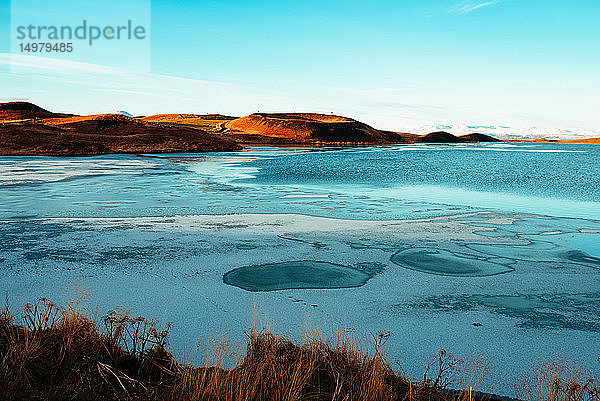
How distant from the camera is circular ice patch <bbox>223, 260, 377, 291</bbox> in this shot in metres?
6.61

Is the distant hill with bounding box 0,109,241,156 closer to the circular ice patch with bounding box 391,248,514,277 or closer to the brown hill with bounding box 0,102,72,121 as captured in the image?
the circular ice patch with bounding box 391,248,514,277

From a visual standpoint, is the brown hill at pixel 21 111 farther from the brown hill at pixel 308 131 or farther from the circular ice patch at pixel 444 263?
the circular ice patch at pixel 444 263

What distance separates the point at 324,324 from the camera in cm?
516

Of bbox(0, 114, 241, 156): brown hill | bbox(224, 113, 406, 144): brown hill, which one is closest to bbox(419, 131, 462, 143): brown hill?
bbox(224, 113, 406, 144): brown hill

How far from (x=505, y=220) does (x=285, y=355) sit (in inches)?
377

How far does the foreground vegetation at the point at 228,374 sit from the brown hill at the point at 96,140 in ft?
151

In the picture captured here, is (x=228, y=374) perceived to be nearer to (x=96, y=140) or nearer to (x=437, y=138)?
(x=96, y=140)

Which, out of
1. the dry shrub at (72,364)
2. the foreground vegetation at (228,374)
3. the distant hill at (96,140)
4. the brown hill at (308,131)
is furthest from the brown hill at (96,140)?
the brown hill at (308,131)

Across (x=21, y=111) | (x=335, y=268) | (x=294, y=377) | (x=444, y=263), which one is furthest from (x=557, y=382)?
(x=21, y=111)

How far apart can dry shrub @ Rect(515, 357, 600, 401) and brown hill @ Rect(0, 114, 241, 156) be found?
47819 millimetres

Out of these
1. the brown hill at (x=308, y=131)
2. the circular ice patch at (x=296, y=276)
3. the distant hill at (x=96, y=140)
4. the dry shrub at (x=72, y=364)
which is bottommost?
the circular ice patch at (x=296, y=276)

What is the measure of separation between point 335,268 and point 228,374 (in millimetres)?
3996

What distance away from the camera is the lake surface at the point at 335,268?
200 inches

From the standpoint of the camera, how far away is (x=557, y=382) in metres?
3.50
